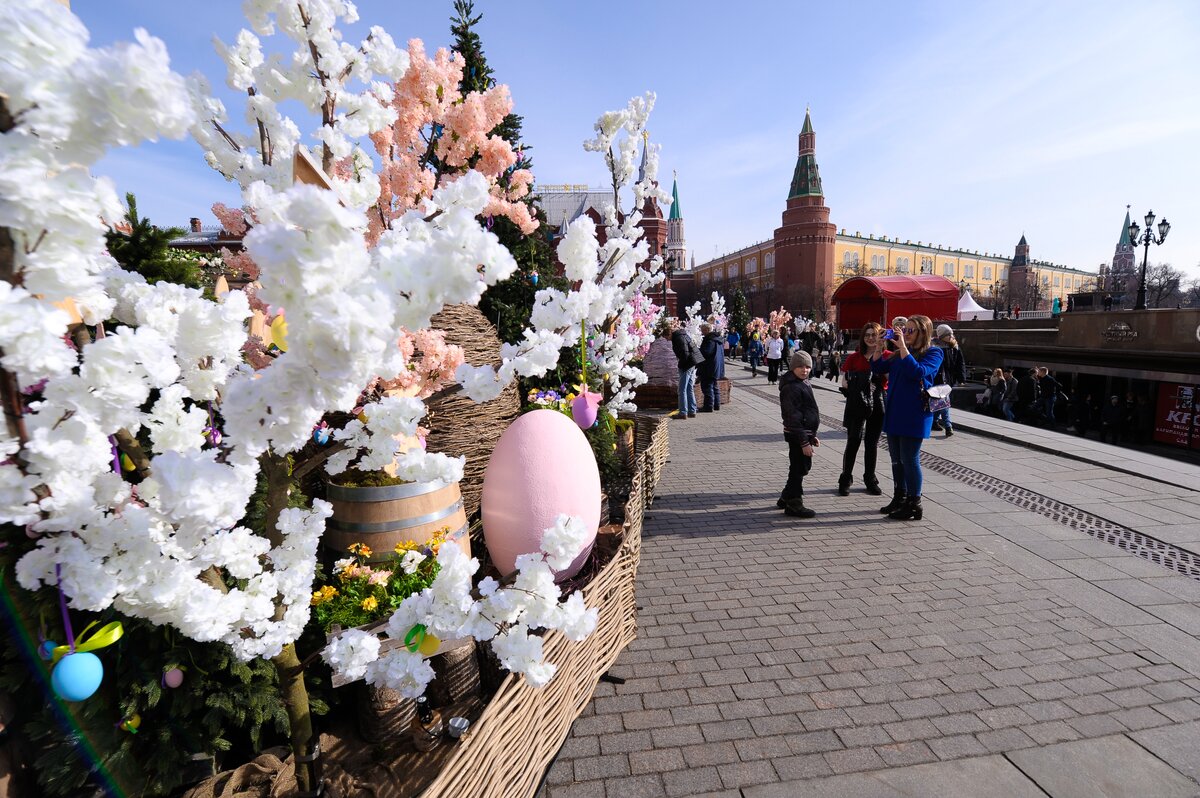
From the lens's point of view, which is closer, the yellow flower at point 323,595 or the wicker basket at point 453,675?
the yellow flower at point 323,595

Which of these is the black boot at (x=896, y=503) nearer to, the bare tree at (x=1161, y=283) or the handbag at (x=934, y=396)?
the handbag at (x=934, y=396)

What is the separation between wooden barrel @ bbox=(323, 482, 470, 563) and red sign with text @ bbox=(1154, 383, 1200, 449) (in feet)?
57.1

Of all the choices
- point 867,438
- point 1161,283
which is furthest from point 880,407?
point 1161,283

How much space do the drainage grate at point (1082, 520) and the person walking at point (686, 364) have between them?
176 inches

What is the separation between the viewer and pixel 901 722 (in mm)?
2824

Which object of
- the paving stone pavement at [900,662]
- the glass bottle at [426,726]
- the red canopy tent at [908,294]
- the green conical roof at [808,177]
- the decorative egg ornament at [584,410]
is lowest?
the paving stone pavement at [900,662]

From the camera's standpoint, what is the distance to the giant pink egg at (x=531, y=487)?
308 cm

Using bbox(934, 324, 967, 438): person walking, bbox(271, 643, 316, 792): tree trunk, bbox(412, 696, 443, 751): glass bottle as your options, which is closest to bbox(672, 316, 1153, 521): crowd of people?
bbox(934, 324, 967, 438): person walking

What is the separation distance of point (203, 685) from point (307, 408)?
1563 millimetres

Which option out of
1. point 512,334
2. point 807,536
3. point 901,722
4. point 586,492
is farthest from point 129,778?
point 807,536

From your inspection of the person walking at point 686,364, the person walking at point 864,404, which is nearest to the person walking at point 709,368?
the person walking at point 686,364

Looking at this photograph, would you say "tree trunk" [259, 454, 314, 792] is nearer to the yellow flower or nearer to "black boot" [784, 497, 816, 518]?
the yellow flower

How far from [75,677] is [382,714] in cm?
115

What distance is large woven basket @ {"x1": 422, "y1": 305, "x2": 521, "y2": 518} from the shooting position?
339 cm
